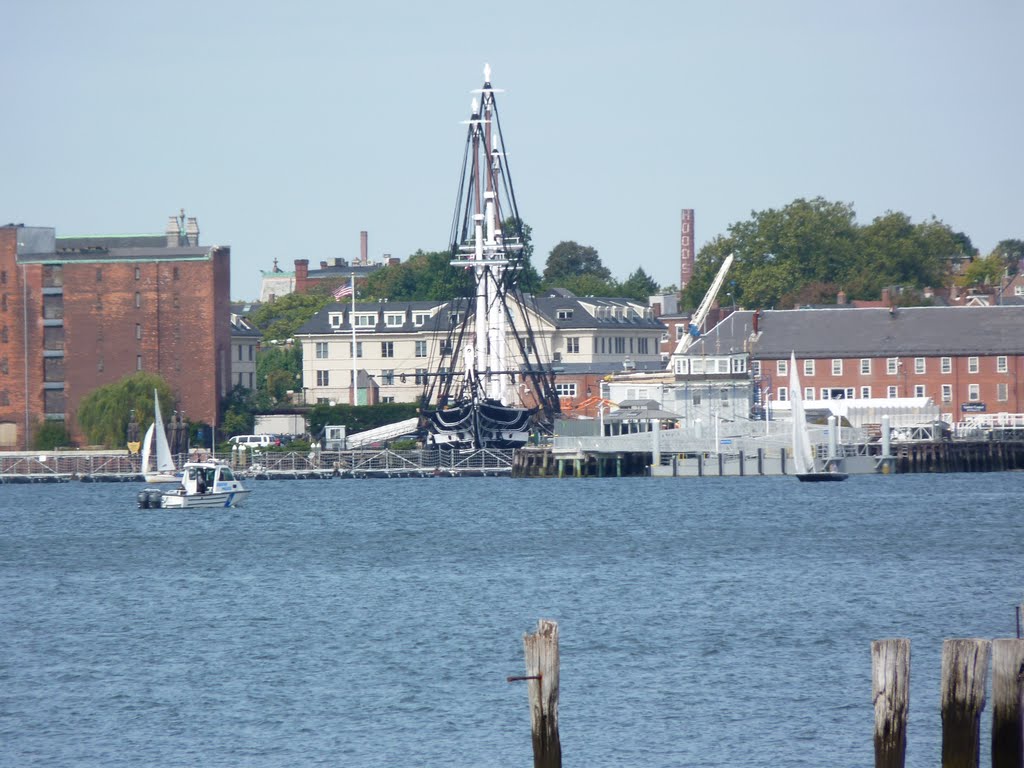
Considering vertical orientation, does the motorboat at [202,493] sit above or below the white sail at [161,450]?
below

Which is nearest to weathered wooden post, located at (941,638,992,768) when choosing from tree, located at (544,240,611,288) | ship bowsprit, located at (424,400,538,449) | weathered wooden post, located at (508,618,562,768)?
weathered wooden post, located at (508,618,562,768)

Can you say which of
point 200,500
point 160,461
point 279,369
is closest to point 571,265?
point 279,369

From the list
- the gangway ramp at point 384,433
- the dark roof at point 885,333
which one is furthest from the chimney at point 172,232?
the dark roof at point 885,333

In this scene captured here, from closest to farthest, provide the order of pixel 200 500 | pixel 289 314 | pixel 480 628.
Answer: pixel 480 628, pixel 200 500, pixel 289 314

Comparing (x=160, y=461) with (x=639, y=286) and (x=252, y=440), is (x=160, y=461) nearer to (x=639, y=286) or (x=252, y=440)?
(x=252, y=440)

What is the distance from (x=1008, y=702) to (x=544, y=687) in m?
4.88

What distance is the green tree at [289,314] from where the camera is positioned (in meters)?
175

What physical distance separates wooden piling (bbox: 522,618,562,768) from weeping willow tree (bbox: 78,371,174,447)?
90328 millimetres

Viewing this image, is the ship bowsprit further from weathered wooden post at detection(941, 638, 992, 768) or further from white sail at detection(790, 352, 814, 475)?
weathered wooden post at detection(941, 638, 992, 768)

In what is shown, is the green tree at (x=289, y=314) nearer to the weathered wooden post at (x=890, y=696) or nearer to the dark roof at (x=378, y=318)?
the dark roof at (x=378, y=318)

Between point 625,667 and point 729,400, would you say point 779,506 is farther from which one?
point 625,667

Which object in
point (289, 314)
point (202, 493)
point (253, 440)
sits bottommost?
point (202, 493)

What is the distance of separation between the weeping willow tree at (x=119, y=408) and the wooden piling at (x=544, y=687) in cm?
9033

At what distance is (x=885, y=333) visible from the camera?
11269cm
